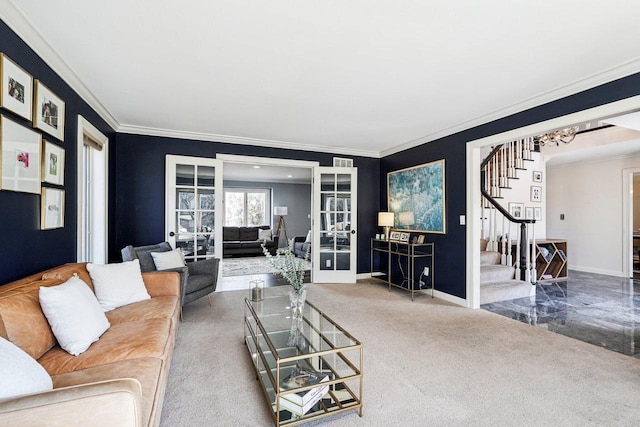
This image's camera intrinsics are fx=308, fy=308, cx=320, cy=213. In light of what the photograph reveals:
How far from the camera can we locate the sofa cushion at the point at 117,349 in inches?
61.2

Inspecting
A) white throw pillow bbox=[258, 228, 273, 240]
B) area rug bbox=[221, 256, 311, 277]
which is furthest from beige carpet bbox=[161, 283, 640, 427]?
white throw pillow bbox=[258, 228, 273, 240]

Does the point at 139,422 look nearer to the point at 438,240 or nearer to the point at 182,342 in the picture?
the point at 182,342

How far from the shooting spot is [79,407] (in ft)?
3.35

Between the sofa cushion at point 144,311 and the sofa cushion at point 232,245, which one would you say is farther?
the sofa cushion at point 232,245

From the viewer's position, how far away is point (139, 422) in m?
1.10

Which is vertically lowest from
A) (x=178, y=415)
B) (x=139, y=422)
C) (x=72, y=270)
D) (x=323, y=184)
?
(x=178, y=415)

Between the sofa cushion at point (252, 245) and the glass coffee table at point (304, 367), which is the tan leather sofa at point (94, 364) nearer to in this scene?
the glass coffee table at point (304, 367)

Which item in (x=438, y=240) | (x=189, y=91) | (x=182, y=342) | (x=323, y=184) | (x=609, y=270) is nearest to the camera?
(x=182, y=342)

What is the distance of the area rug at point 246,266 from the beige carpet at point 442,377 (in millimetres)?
2846

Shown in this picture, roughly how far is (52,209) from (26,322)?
4.16ft

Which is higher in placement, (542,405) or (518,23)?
(518,23)

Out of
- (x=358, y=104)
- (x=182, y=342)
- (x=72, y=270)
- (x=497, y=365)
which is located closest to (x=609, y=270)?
(x=497, y=365)

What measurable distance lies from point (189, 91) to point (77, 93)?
1.00m

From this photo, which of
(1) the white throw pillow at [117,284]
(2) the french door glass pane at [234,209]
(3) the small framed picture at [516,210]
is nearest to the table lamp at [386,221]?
(3) the small framed picture at [516,210]
